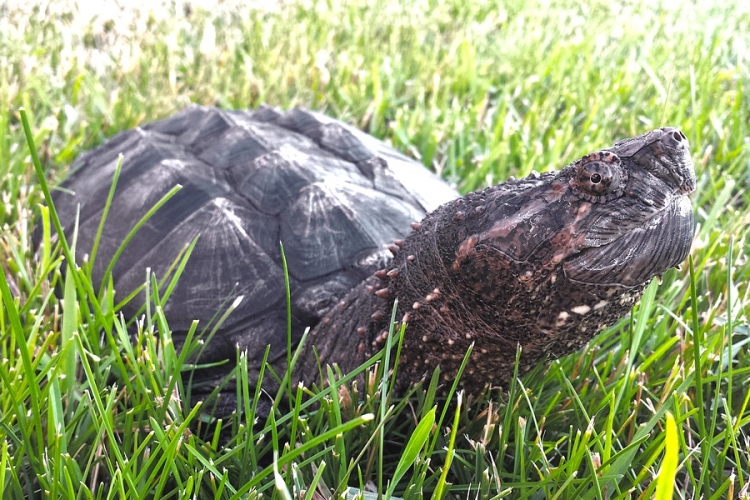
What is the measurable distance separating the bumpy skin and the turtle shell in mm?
288

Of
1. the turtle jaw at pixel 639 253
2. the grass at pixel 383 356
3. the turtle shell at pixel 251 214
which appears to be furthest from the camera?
the turtle shell at pixel 251 214

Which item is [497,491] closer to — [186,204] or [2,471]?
[2,471]

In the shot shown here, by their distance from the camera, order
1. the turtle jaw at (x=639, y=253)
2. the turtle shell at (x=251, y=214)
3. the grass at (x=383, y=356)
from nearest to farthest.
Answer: the turtle jaw at (x=639, y=253)
the grass at (x=383, y=356)
the turtle shell at (x=251, y=214)

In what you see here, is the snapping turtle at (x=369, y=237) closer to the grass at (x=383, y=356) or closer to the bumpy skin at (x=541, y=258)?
the bumpy skin at (x=541, y=258)

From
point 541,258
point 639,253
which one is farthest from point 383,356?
point 639,253

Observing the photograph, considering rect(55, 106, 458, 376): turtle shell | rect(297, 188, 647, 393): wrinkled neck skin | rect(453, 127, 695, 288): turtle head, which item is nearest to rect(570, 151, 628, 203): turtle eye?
rect(453, 127, 695, 288): turtle head

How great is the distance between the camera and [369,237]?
1696 millimetres

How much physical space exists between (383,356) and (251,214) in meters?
0.63

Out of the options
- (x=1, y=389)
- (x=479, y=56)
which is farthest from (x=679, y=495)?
(x=479, y=56)

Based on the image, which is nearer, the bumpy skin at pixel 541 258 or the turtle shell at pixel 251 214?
the bumpy skin at pixel 541 258

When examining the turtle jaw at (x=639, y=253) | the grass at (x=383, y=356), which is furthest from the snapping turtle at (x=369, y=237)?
the grass at (x=383, y=356)

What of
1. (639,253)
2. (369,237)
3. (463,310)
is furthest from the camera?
(369,237)

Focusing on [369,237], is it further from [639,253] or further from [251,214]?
[639,253]

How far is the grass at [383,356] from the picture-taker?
1191 millimetres
